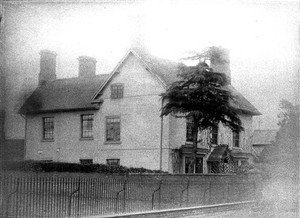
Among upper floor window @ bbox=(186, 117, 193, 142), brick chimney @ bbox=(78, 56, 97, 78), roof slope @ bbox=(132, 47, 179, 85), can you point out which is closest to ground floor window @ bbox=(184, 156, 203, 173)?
upper floor window @ bbox=(186, 117, 193, 142)

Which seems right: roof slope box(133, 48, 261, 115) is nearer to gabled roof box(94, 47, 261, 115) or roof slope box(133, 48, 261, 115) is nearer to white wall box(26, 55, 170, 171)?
gabled roof box(94, 47, 261, 115)

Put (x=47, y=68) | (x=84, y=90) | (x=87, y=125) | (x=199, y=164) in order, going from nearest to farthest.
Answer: (x=199, y=164), (x=87, y=125), (x=84, y=90), (x=47, y=68)

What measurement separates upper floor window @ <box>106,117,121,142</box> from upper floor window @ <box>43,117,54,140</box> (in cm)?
499

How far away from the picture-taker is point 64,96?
35.2 m

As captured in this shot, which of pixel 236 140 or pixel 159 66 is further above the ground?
pixel 159 66

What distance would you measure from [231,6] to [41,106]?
2289 centimetres

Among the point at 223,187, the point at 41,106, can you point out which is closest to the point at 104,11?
the point at 223,187

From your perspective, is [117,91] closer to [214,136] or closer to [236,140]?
[214,136]

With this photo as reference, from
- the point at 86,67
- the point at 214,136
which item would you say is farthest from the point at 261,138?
the point at 86,67

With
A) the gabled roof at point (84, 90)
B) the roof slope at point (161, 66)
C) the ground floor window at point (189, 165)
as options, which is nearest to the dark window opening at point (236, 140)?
the gabled roof at point (84, 90)

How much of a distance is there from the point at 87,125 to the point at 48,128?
3.49 meters

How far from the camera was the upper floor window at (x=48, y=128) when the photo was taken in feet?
113

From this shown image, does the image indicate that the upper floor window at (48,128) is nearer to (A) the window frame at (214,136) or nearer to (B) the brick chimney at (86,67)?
(B) the brick chimney at (86,67)

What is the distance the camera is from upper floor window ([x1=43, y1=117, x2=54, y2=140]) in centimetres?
3441
